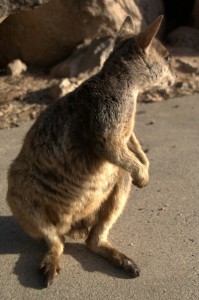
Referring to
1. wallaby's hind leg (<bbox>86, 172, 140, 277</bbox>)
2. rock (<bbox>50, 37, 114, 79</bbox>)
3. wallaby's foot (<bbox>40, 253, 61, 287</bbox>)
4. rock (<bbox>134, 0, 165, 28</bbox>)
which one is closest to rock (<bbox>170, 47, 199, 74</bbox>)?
rock (<bbox>134, 0, 165, 28</bbox>)

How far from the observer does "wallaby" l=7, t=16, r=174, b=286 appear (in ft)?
14.7

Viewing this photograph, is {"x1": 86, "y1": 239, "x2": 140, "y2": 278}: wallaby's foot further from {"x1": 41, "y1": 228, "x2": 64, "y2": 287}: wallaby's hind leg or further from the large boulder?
the large boulder

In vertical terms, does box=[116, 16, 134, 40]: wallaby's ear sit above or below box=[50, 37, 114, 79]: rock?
above

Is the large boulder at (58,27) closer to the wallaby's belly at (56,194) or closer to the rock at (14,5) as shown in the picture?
the rock at (14,5)

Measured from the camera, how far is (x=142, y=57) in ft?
15.7

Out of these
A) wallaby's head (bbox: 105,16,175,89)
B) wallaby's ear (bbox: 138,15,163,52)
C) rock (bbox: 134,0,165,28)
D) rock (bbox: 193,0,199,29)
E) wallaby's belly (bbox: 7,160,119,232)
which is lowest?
rock (bbox: 193,0,199,29)

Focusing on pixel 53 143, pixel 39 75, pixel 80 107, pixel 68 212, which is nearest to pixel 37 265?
pixel 68 212

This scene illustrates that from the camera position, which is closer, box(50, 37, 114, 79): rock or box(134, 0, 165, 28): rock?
box(50, 37, 114, 79): rock

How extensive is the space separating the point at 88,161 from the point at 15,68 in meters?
4.23

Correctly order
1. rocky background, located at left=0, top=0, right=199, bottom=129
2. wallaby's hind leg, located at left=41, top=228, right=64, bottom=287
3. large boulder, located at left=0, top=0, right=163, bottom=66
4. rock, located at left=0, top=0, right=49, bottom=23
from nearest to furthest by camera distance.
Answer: wallaby's hind leg, located at left=41, top=228, right=64, bottom=287 < rock, located at left=0, top=0, right=49, bottom=23 < rocky background, located at left=0, top=0, right=199, bottom=129 < large boulder, located at left=0, top=0, right=163, bottom=66

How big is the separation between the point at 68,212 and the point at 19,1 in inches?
117

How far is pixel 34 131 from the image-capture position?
15.6 feet

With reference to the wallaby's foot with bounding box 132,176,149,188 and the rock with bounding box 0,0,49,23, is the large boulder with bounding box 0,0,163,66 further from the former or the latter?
the wallaby's foot with bounding box 132,176,149,188

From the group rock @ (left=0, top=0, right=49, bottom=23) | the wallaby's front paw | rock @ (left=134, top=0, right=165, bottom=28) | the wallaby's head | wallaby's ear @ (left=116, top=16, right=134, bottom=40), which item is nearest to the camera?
the wallaby's front paw
